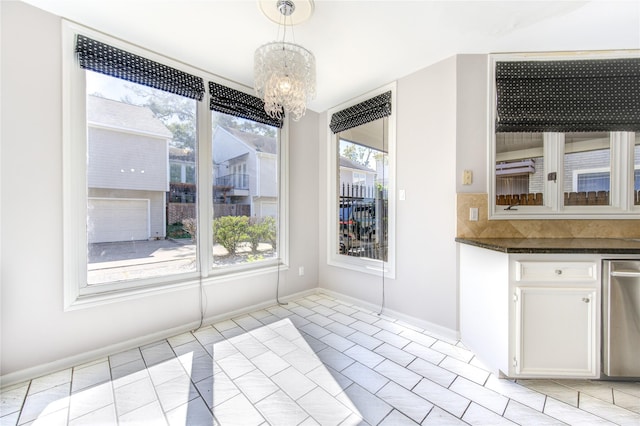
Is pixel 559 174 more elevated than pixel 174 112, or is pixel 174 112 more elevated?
pixel 174 112

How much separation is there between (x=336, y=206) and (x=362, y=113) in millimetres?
1186

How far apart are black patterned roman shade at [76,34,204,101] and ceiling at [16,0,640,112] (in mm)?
136

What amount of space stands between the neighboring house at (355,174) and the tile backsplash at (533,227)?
42.6 inches

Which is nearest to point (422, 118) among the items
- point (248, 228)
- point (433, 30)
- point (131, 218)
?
point (433, 30)

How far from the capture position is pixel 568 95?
2.17m

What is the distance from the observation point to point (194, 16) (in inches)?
74.2

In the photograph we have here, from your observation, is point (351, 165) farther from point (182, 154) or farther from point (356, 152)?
point (182, 154)

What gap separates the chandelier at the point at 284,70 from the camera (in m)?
1.69

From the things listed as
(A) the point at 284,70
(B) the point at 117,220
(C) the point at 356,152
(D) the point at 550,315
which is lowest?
(D) the point at 550,315

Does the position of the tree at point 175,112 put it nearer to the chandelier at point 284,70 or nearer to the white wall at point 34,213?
the white wall at point 34,213

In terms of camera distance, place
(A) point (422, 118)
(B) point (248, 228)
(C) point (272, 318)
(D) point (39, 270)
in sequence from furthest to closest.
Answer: (B) point (248, 228), (C) point (272, 318), (A) point (422, 118), (D) point (39, 270)

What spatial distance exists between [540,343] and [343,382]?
4.31 ft

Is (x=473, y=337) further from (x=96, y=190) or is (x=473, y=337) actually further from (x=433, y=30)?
(x=96, y=190)

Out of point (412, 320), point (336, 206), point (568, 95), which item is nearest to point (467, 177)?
point (568, 95)
